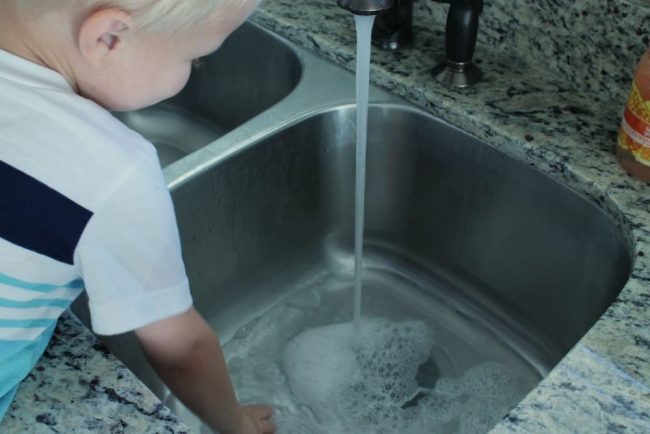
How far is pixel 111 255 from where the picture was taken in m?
0.55

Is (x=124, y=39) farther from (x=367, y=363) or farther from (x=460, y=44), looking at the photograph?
(x=367, y=363)

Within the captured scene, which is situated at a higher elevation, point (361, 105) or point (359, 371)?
point (361, 105)

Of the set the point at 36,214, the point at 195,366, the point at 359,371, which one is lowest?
the point at 359,371

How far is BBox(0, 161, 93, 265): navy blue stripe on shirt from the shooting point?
52 cm

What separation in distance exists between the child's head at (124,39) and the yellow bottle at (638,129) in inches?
16.7

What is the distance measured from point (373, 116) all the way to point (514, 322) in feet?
1.14

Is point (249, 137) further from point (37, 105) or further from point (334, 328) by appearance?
point (37, 105)

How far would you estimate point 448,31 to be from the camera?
932 millimetres

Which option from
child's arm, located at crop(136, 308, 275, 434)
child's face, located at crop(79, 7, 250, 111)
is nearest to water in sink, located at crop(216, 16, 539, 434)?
child's arm, located at crop(136, 308, 275, 434)

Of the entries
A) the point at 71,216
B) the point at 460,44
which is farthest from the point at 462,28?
the point at 71,216

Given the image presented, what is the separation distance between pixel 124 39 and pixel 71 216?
5.3 inches

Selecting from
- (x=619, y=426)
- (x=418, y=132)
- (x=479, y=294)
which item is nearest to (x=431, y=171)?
(x=418, y=132)

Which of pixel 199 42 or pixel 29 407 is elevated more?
pixel 199 42

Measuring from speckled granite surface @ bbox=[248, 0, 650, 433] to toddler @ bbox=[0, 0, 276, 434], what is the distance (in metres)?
0.33
